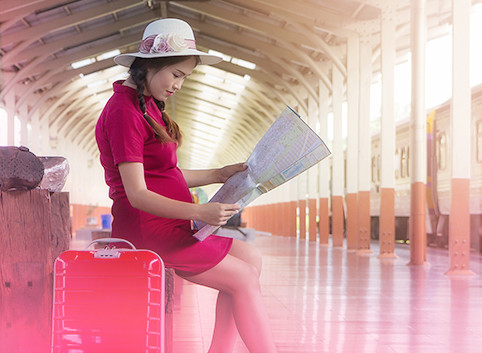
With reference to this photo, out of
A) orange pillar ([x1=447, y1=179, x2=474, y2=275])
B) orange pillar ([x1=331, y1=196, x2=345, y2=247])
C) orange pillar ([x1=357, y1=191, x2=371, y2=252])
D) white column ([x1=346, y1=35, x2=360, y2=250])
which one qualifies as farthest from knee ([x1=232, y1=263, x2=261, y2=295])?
orange pillar ([x1=331, y1=196, x2=345, y2=247])

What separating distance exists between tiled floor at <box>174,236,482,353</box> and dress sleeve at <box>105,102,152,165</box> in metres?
1.66

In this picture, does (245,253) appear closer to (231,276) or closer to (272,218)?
(231,276)

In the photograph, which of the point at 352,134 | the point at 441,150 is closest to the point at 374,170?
the point at 352,134

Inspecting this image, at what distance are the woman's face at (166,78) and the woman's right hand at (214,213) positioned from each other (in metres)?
0.45

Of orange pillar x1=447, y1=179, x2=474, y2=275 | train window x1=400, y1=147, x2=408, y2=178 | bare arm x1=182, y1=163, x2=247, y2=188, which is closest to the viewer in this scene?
bare arm x1=182, y1=163, x2=247, y2=188

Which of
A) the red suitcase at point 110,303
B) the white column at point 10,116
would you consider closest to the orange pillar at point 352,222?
the white column at point 10,116

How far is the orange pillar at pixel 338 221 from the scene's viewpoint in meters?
16.3

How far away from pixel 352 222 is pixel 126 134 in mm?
12955

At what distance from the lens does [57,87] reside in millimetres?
21250

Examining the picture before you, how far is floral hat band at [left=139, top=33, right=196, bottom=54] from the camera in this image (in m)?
2.39

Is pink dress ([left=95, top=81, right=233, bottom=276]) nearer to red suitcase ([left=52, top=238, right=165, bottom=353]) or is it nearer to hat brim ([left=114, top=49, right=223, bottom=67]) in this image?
hat brim ([left=114, top=49, right=223, bottom=67])

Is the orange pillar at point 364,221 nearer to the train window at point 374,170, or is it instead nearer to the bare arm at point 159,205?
the train window at point 374,170

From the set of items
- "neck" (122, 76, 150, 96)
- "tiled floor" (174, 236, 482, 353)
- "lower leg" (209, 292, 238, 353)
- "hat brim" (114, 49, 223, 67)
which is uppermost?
"hat brim" (114, 49, 223, 67)

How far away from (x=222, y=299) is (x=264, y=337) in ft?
0.98
